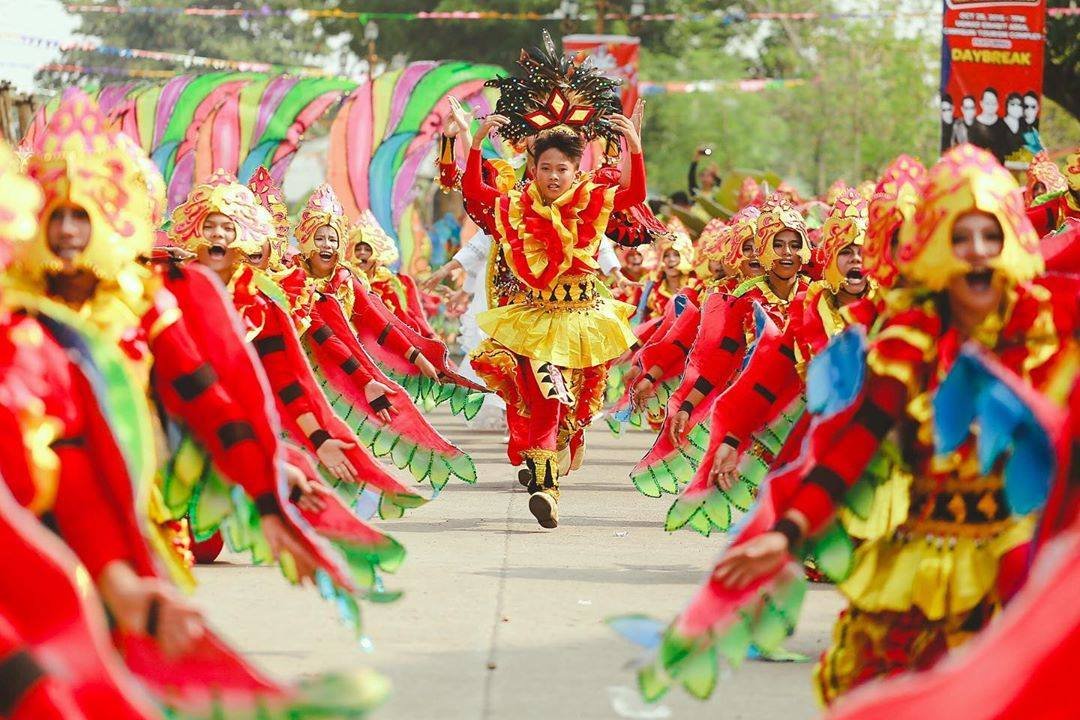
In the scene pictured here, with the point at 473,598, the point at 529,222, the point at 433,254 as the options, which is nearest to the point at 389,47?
the point at 433,254

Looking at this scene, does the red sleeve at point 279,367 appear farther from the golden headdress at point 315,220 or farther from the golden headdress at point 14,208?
the golden headdress at point 315,220

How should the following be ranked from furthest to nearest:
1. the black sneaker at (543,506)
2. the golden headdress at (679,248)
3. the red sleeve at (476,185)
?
the golden headdress at (679,248) < the red sleeve at (476,185) < the black sneaker at (543,506)

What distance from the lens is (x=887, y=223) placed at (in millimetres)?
5859

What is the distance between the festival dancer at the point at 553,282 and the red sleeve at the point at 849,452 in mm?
4985

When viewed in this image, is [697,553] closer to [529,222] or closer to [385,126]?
[529,222]

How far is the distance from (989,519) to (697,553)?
4.33 meters

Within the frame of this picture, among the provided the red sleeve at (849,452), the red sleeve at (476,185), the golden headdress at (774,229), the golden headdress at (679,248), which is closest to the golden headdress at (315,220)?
the red sleeve at (476,185)

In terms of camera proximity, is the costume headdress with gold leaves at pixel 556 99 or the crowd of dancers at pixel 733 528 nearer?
the crowd of dancers at pixel 733 528

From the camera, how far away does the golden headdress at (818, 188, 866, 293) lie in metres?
7.77

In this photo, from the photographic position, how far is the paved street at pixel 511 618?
6.06 m

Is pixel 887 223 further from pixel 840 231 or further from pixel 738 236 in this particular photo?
pixel 738 236

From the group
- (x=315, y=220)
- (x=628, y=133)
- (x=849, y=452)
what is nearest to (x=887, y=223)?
(x=849, y=452)

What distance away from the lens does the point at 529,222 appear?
1012 cm

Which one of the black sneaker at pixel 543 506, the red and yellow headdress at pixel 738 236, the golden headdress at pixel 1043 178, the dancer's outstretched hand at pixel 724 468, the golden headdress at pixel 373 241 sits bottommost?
the golden headdress at pixel 373 241
